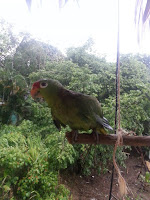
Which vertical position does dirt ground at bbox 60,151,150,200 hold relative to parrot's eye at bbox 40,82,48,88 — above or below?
below

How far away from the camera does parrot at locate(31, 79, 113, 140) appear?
60 centimetres

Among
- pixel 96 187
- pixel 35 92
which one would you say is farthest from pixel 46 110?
pixel 35 92

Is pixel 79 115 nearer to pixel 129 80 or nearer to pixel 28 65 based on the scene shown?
pixel 129 80

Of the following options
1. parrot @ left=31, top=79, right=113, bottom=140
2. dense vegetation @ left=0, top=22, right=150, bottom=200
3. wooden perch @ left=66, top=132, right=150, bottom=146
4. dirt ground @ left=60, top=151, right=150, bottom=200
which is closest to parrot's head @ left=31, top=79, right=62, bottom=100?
parrot @ left=31, top=79, right=113, bottom=140

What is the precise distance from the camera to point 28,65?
100 inches

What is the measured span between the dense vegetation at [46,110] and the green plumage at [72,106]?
0.40m

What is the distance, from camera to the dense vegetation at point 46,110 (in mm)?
1143

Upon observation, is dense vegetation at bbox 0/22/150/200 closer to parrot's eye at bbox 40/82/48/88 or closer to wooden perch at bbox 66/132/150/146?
wooden perch at bbox 66/132/150/146

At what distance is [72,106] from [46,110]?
53.7 inches

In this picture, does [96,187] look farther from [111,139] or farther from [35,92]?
[35,92]

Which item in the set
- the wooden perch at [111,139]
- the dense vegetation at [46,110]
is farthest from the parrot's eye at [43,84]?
the dense vegetation at [46,110]

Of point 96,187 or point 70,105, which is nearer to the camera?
point 70,105

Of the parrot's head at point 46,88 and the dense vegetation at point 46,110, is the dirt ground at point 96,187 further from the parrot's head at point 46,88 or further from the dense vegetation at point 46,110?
the parrot's head at point 46,88

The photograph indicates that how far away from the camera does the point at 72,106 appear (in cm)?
59
